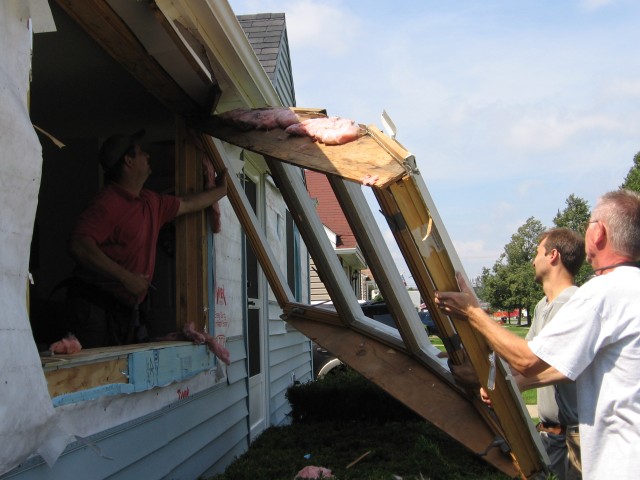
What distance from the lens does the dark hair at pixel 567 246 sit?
339 cm

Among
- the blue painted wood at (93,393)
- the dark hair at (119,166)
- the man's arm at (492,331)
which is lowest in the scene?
the blue painted wood at (93,393)

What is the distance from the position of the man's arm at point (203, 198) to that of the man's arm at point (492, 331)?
→ 1.87 metres

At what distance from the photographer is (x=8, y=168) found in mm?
1767

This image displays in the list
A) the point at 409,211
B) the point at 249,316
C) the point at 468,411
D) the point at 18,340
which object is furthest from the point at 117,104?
the point at 18,340

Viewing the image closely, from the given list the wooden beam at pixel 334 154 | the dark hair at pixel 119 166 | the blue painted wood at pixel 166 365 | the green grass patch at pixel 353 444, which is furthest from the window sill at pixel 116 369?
the wooden beam at pixel 334 154

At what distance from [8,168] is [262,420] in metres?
5.66

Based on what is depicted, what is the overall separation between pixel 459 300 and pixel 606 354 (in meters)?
0.76

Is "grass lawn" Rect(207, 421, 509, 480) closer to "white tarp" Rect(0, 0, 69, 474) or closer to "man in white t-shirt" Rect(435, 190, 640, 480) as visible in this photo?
"man in white t-shirt" Rect(435, 190, 640, 480)

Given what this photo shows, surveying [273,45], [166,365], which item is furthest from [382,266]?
[273,45]

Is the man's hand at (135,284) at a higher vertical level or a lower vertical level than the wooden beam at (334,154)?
lower

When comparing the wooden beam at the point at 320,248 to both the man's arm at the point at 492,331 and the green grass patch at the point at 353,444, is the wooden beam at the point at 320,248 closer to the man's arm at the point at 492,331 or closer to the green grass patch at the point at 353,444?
the green grass patch at the point at 353,444

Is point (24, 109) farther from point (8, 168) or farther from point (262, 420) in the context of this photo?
point (262, 420)

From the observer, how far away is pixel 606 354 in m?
2.15

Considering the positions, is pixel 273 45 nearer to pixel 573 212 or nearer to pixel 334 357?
pixel 334 357
